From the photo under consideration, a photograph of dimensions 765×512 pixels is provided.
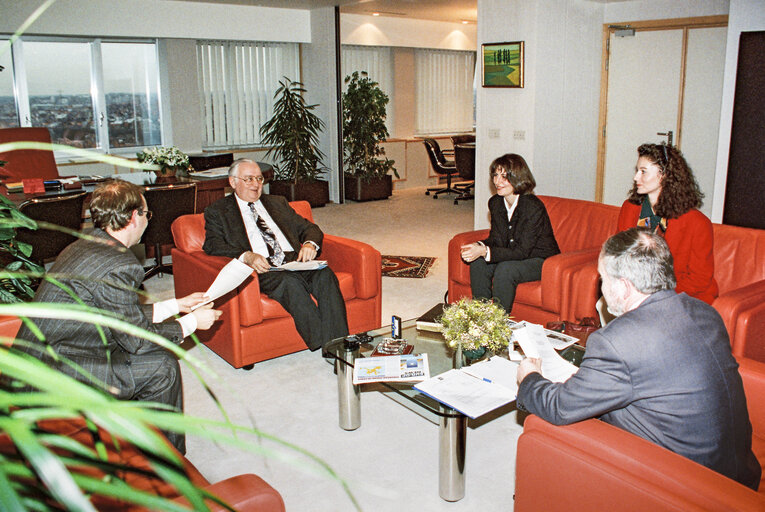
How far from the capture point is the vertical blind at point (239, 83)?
32.6ft

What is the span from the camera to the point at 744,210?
560 centimetres

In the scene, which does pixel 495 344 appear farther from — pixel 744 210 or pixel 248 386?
pixel 744 210

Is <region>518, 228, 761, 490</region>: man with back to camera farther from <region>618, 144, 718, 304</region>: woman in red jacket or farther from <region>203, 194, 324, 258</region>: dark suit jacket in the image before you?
<region>203, 194, 324, 258</region>: dark suit jacket

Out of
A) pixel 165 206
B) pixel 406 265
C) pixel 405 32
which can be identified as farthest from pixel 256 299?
pixel 405 32

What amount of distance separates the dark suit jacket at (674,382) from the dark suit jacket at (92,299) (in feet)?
5.37

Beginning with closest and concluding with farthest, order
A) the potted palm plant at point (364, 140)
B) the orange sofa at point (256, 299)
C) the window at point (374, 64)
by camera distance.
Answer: the orange sofa at point (256, 299)
the potted palm plant at point (364, 140)
the window at point (374, 64)

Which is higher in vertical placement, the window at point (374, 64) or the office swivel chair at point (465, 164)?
the window at point (374, 64)

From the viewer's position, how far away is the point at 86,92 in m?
9.11

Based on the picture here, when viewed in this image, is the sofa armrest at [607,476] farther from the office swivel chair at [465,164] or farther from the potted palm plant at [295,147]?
the office swivel chair at [465,164]

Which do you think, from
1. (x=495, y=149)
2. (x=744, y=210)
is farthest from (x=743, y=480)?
(x=495, y=149)

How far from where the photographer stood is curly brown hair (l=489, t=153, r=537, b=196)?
4367mm

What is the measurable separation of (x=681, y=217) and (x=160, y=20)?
763cm

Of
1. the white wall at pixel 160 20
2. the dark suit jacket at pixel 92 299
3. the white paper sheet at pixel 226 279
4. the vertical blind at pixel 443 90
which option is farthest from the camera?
the vertical blind at pixel 443 90

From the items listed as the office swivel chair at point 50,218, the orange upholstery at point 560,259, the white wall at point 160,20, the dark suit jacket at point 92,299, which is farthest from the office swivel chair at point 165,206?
the white wall at point 160,20
